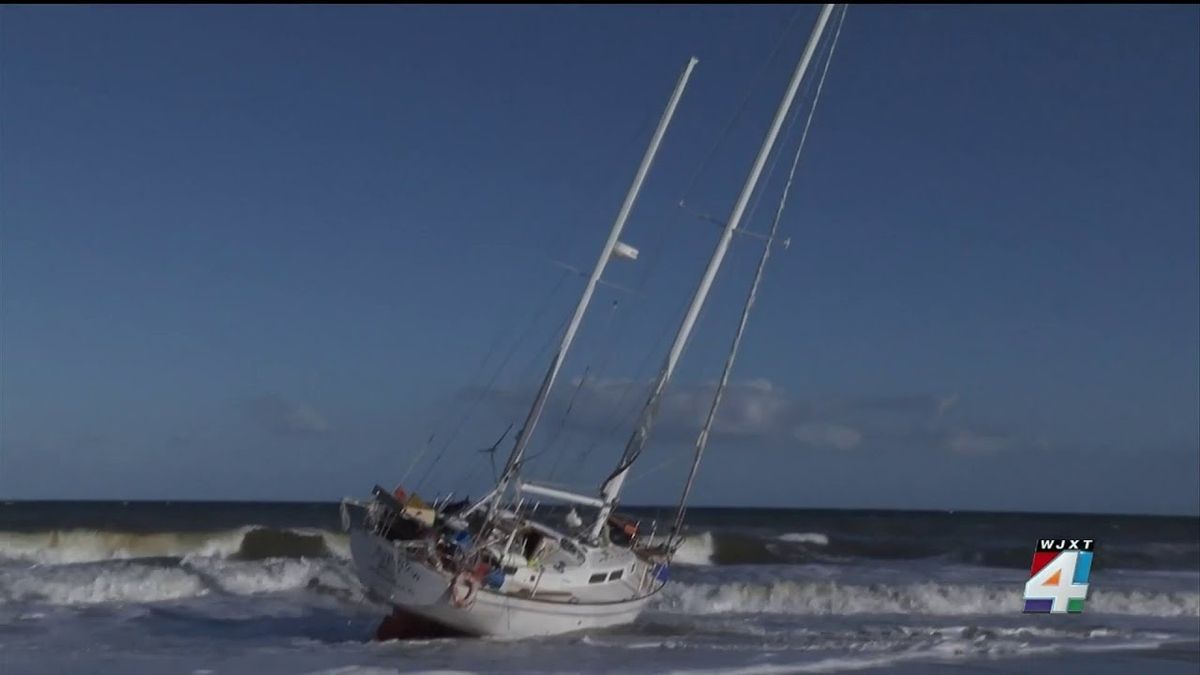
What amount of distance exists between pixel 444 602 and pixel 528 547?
205 cm

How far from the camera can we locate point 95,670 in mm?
19891

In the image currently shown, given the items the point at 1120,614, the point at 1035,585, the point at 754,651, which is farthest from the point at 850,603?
the point at 1035,585

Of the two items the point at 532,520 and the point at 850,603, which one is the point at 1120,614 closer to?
the point at 850,603

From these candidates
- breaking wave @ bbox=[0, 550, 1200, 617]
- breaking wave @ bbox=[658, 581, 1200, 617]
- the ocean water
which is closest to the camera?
the ocean water

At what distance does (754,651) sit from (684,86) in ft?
36.6

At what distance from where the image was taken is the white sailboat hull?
22.1m

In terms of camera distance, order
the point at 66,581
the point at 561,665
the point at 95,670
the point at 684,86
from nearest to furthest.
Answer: the point at 95,670
the point at 561,665
the point at 684,86
the point at 66,581

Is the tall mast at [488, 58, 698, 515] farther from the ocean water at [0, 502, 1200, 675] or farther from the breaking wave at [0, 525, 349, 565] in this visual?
the breaking wave at [0, 525, 349, 565]

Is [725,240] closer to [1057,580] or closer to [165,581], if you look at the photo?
[1057,580]

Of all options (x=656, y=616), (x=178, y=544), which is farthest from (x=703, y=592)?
(x=178, y=544)

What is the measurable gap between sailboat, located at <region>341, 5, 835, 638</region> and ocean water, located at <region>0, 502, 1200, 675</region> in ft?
2.16

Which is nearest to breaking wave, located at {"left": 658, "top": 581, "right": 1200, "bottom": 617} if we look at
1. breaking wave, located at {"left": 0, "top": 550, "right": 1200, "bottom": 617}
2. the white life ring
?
breaking wave, located at {"left": 0, "top": 550, "right": 1200, "bottom": 617}

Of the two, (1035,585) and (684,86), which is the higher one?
(684,86)

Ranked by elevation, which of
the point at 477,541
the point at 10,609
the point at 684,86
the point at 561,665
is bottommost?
the point at 10,609
